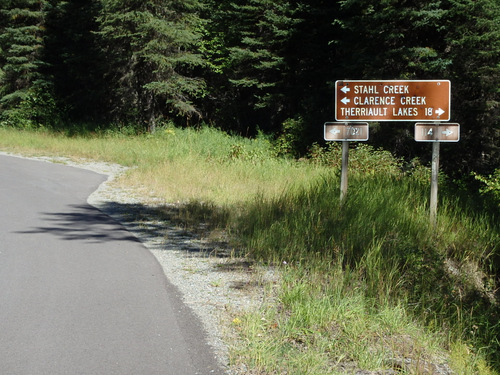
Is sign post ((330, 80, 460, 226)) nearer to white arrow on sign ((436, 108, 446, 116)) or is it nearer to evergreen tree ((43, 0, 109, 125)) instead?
white arrow on sign ((436, 108, 446, 116))

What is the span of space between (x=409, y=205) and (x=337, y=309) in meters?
5.09

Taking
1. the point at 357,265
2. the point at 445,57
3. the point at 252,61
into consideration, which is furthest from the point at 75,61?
the point at 357,265

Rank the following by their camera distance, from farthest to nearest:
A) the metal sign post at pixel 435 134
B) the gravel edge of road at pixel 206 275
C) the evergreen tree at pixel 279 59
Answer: the evergreen tree at pixel 279 59 < the metal sign post at pixel 435 134 < the gravel edge of road at pixel 206 275

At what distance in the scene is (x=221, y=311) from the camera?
5141mm

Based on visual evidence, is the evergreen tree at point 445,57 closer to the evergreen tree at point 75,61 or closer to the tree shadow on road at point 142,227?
the tree shadow on road at point 142,227

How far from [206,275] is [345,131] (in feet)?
12.5

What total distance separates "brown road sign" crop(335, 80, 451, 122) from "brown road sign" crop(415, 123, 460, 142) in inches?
4.6

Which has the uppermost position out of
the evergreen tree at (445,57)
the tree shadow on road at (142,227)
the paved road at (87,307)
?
the evergreen tree at (445,57)

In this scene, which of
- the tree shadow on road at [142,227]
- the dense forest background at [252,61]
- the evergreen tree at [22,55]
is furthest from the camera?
the evergreen tree at [22,55]

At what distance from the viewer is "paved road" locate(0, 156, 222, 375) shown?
4051 millimetres

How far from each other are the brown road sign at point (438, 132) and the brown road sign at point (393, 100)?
0.38 ft

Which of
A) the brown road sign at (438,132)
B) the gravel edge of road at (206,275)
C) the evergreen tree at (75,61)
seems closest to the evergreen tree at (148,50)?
the evergreen tree at (75,61)

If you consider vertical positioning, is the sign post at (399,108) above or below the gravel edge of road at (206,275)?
above

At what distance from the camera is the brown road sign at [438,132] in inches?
340
